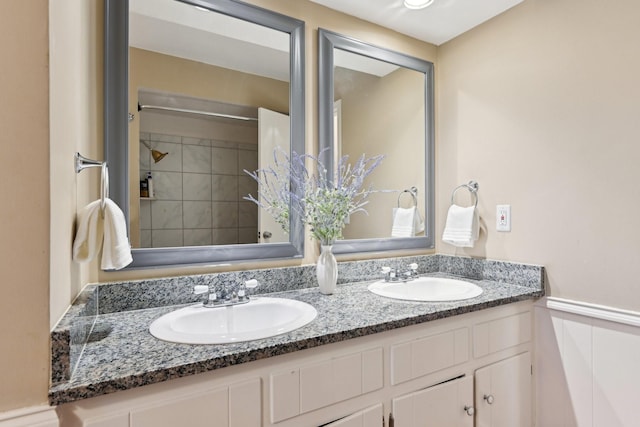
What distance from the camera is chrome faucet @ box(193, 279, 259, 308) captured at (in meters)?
1.23

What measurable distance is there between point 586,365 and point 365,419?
100 centimetres

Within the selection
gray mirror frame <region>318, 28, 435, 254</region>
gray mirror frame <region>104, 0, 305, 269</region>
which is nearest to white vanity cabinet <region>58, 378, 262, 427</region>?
gray mirror frame <region>104, 0, 305, 269</region>

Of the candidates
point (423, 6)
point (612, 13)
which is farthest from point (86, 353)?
point (612, 13)

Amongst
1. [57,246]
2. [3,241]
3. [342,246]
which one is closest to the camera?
[3,241]

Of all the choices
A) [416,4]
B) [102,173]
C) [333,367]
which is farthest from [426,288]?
[102,173]

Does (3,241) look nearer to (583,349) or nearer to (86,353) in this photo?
(86,353)

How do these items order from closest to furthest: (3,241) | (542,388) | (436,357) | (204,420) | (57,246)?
(3,241)
(57,246)
(204,420)
(436,357)
(542,388)

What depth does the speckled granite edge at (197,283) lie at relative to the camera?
0.72 metres

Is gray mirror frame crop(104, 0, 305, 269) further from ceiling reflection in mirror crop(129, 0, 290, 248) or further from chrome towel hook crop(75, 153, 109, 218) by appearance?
chrome towel hook crop(75, 153, 109, 218)

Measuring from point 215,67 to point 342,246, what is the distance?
98 centimetres

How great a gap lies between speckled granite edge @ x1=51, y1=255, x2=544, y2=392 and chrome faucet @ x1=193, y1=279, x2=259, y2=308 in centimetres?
4

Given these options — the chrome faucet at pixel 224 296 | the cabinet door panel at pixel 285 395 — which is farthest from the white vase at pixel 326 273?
the cabinet door panel at pixel 285 395

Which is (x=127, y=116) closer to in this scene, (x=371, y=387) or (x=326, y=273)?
(x=326, y=273)

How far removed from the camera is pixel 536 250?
1.58 meters
